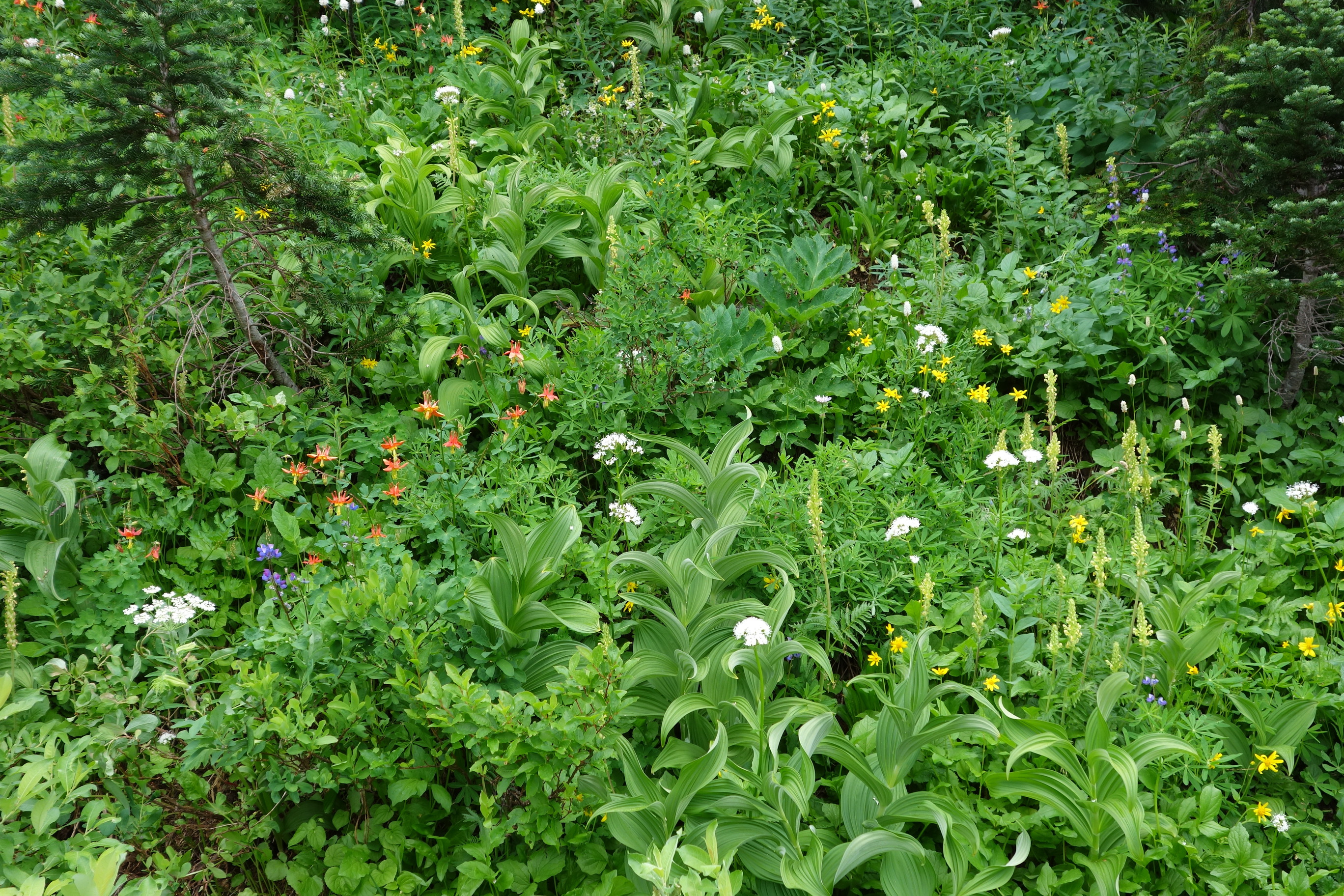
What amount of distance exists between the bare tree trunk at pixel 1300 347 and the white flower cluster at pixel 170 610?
436 centimetres

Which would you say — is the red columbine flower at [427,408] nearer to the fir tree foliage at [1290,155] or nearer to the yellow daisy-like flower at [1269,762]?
the yellow daisy-like flower at [1269,762]

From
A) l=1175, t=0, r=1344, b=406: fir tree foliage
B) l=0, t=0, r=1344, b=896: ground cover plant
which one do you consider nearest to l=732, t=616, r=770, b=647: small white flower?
l=0, t=0, r=1344, b=896: ground cover plant

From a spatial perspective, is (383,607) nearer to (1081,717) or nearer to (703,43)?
(1081,717)

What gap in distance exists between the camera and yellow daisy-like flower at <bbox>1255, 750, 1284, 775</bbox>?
2.67m

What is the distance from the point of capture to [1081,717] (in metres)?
2.73

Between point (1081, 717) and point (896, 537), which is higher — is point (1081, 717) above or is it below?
below

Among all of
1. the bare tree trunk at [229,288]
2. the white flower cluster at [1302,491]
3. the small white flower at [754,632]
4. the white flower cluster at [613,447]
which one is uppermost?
the bare tree trunk at [229,288]

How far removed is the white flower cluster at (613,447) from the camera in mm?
3329

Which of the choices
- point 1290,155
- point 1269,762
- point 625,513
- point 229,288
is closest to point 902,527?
point 625,513

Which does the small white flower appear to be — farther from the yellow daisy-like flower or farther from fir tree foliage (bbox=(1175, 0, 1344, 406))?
fir tree foliage (bbox=(1175, 0, 1344, 406))

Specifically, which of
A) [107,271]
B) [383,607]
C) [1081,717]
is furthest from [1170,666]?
[107,271]

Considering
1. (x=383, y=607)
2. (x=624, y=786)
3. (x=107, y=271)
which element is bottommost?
(x=624, y=786)

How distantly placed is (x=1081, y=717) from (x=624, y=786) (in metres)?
1.39

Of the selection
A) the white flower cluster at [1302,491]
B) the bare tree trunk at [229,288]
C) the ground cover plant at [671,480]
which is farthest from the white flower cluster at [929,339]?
the bare tree trunk at [229,288]
